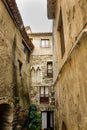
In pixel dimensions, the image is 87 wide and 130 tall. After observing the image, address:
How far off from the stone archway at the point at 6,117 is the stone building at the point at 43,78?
7.03 metres

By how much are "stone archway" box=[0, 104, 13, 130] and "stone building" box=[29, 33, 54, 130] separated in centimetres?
703

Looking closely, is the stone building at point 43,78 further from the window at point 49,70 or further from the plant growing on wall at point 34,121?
the plant growing on wall at point 34,121

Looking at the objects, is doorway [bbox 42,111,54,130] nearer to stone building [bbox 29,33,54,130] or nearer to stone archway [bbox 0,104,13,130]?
stone building [bbox 29,33,54,130]

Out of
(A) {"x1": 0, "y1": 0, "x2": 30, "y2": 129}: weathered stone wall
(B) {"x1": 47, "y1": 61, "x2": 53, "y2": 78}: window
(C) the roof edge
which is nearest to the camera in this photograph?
(A) {"x1": 0, "y1": 0, "x2": 30, "y2": 129}: weathered stone wall

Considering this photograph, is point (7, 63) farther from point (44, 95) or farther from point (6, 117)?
point (44, 95)

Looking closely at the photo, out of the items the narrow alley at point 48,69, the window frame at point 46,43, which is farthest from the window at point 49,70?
the window frame at point 46,43

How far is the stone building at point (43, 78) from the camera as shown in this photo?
15.7 meters

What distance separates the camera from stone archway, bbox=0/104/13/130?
828 centimetres

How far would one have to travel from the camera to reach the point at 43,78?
16141 millimetres

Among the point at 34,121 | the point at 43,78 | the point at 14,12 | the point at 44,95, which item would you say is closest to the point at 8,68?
the point at 14,12

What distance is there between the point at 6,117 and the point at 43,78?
8068 mm

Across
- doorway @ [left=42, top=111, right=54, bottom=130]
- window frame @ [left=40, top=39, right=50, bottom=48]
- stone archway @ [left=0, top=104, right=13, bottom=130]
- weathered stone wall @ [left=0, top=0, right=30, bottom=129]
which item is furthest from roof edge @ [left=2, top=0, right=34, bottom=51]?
doorway @ [left=42, top=111, right=54, bottom=130]

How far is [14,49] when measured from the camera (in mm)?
9656

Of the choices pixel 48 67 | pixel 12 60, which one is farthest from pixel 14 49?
pixel 48 67
